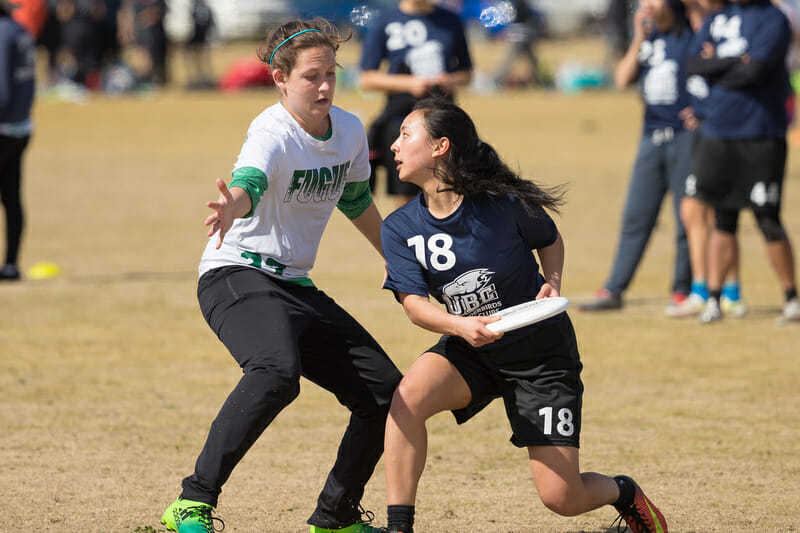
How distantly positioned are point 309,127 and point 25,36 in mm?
6641

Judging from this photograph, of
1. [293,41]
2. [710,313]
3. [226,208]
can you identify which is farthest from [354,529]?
[710,313]

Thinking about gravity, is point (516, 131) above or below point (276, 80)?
below

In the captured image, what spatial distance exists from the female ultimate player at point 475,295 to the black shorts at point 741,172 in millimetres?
4494

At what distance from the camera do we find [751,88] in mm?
8336

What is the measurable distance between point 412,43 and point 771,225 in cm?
309

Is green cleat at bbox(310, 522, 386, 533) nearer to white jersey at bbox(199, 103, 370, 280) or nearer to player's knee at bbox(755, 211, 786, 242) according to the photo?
white jersey at bbox(199, 103, 370, 280)

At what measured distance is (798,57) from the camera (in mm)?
29125

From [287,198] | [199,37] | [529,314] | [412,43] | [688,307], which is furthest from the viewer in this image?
[199,37]

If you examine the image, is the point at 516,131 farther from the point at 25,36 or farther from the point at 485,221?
the point at 485,221

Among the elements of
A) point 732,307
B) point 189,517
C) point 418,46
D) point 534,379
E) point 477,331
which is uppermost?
point 418,46

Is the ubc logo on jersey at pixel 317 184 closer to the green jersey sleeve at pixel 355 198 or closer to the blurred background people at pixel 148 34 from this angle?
the green jersey sleeve at pixel 355 198

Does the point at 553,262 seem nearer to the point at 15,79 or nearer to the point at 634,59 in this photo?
Result: the point at 634,59

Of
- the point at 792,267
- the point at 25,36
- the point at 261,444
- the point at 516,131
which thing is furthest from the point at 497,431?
the point at 516,131

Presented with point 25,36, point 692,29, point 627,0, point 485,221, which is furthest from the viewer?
point 627,0
